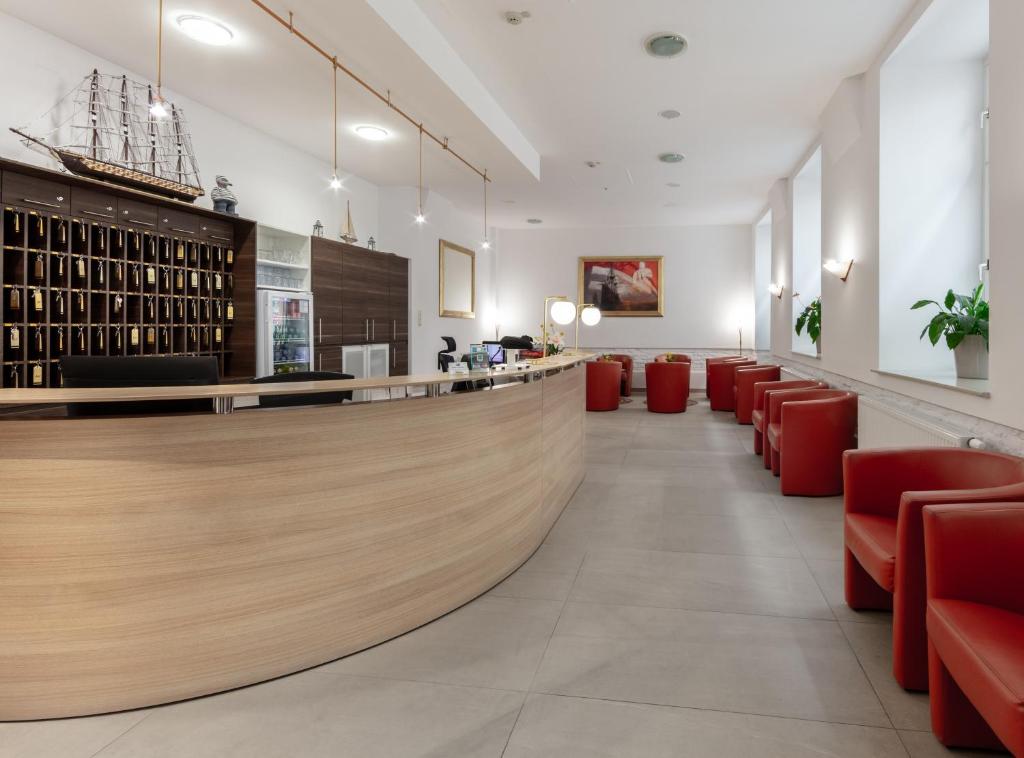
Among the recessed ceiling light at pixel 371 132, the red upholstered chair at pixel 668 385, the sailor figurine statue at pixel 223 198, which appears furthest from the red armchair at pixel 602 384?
the sailor figurine statue at pixel 223 198

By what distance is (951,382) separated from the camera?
407cm

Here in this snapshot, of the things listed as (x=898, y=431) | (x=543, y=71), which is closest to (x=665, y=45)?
(x=543, y=71)

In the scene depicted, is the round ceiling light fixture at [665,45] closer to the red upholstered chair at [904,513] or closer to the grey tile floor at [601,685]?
the red upholstered chair at [904,513]

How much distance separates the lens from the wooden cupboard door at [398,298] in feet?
30.0

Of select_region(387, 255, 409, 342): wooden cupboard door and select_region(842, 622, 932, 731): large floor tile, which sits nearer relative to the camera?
select_region(842, 622, 932, 731): large floor tile

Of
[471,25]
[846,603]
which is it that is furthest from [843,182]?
[846,603]

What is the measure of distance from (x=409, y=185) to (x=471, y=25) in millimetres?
4804

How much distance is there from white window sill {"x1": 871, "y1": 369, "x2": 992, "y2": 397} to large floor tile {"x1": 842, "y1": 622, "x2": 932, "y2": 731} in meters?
1.47

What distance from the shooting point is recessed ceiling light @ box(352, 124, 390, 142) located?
6.78 metres

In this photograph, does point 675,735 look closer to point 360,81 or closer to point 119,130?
point 360,81

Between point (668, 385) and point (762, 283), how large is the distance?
13.1 feet

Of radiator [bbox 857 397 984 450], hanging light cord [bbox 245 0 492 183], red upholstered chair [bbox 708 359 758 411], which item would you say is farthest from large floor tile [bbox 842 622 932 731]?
red upholstered chair [bbox 708 359 758 411]

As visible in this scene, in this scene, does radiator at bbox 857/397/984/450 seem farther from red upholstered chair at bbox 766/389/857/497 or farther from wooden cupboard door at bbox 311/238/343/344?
wooden cupboard door at bbox 311/238/343/344

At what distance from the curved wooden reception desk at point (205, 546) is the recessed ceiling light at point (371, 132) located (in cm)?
479
